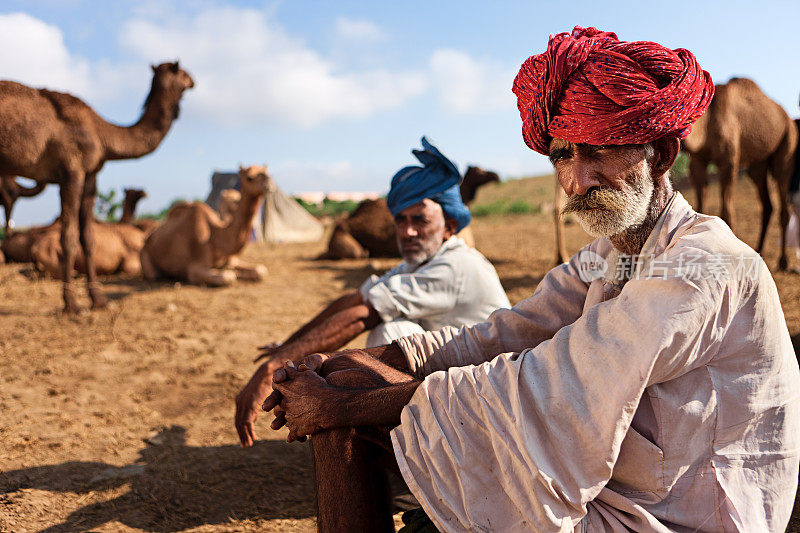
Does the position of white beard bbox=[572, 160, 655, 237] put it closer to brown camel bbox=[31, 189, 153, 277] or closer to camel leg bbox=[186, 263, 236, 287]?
camel leg bbox=[186, 263, 236, 287]

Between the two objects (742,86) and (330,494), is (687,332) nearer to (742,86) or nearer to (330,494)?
(330,494)

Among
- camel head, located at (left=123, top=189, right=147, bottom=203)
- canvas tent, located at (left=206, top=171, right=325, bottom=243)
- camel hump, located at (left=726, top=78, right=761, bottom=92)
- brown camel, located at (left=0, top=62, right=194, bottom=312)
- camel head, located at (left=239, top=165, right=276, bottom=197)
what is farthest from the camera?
canvas tent, located at (left=206, top=171, right=325, bottom=243)

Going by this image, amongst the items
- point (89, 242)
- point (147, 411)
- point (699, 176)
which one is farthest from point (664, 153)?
point (89, 242)

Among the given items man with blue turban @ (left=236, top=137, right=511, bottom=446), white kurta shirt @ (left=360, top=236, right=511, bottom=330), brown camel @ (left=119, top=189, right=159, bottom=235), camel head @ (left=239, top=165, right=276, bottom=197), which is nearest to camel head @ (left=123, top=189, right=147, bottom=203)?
brown camel @ (left=119, top=189, right=159, bottom=235)

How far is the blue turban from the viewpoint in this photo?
327cm

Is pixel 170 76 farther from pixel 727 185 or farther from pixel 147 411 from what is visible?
pixel 727 185

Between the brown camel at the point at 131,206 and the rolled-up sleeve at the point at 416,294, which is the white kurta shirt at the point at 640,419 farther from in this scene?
the brown camel at the point at 131,206

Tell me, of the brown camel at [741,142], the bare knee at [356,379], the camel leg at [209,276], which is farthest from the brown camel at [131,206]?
the bare knee at [356,379]

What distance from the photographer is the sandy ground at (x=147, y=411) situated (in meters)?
2.86

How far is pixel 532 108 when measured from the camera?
1.98 m

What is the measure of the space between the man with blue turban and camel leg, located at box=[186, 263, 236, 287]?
5442mm

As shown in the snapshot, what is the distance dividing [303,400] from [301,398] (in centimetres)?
1

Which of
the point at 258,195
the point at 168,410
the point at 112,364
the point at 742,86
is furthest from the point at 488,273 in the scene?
the point at 742,86

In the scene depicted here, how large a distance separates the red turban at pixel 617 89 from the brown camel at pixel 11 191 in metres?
9.43
